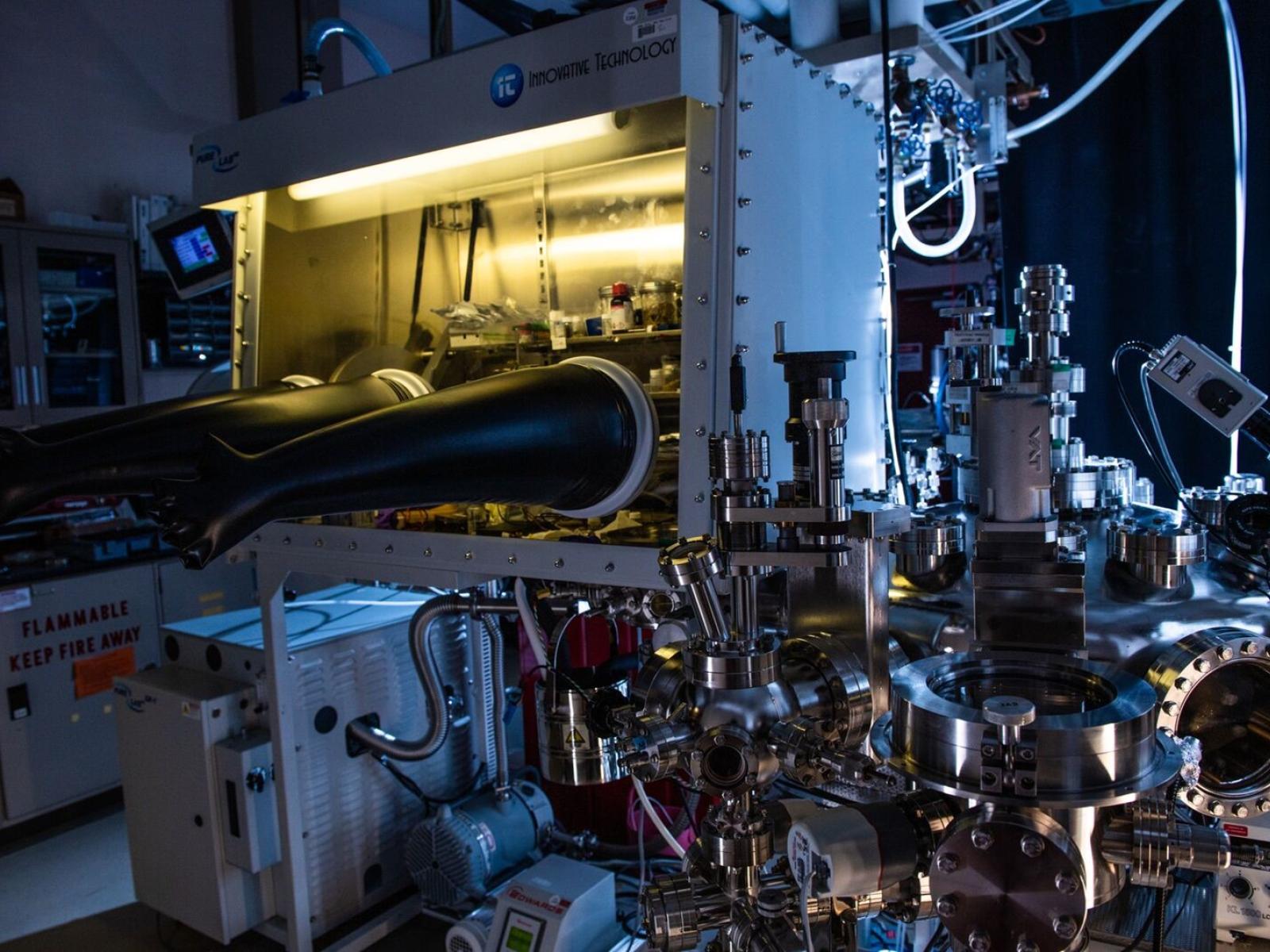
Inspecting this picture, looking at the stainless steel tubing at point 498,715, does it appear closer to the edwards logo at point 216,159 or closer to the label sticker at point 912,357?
the edwards logo at point 216,159

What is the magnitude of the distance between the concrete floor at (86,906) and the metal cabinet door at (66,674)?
129mm

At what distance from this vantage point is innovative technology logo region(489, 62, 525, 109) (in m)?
1.24

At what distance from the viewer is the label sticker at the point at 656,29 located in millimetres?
1073

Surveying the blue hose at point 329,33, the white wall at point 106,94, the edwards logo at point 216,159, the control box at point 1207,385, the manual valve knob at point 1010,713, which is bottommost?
the manual valve knob at point 1010,713

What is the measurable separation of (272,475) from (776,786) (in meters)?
0.79

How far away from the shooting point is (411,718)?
7.81ft

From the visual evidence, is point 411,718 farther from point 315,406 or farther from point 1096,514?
point 1096,514

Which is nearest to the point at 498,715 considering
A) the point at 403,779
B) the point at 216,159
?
the point at 403,779

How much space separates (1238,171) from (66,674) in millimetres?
3544

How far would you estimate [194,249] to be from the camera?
6.56ft

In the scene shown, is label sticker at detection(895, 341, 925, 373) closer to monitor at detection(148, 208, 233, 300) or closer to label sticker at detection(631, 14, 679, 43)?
monitor at detection(148, 208, 233, 300)

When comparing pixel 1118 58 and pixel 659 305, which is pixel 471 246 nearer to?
pixel 659 305

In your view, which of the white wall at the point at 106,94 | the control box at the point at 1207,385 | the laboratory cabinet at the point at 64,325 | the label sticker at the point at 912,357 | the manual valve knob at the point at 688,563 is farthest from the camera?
the label sticker at the point at 912,357

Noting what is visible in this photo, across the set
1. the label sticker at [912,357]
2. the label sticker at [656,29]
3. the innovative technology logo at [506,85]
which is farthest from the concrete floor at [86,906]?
the label sticker at [912,357]
